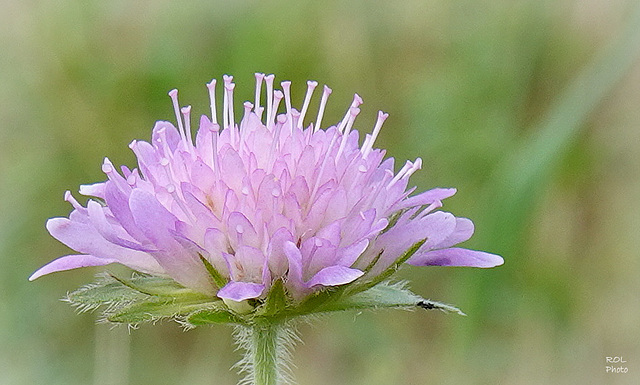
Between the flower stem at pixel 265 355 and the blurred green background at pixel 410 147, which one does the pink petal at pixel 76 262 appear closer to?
the flower stem at pixel 265 355

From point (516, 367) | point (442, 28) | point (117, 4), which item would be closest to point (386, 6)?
point (442, 28)

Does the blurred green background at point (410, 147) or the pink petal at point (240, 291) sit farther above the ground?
the blurred green background at point (410, 147)

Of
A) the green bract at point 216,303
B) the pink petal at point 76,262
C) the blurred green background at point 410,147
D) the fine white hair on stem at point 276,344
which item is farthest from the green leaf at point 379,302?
the blurred green background at point 410,147

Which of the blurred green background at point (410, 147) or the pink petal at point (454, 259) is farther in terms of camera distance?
the blurred green background at point (410, 147)

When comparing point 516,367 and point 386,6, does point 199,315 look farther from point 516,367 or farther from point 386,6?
point 386,6

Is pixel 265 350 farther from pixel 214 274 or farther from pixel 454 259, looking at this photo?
pixel 454 259

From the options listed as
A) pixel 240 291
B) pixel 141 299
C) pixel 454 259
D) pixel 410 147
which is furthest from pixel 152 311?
pixel 410 147

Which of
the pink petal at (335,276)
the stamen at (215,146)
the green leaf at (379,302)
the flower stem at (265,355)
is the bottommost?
the flower stem at (265,355)
